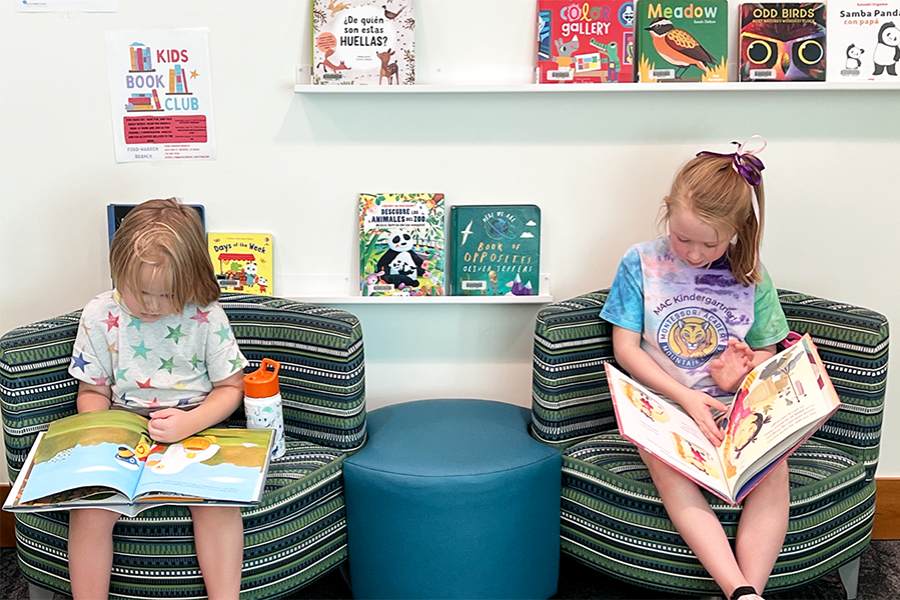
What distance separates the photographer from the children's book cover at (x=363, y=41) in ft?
7.12

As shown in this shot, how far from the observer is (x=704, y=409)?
1.94m

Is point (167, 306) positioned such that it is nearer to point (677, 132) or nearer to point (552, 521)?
point (552, 521)

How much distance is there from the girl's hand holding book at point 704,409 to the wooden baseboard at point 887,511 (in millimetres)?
775

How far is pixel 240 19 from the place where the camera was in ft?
7.22

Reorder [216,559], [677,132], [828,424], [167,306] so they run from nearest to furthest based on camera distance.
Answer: [216,559] → [167,306] → [828,424] → [677,132]

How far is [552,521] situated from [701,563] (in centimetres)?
33

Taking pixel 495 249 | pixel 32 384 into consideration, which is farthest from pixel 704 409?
pixel 32 384

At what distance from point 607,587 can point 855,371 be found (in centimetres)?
78

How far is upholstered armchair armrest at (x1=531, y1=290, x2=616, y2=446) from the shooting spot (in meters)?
2.04

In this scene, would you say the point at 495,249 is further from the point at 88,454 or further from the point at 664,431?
the point at 88,454

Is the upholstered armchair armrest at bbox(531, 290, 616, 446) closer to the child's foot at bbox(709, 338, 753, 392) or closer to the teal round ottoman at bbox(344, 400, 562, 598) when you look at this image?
the teal round ottoman at bbox(344, 400, 562, 598)

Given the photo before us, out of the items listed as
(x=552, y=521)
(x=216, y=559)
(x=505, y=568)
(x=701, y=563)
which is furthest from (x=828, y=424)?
(x=216, y=559)

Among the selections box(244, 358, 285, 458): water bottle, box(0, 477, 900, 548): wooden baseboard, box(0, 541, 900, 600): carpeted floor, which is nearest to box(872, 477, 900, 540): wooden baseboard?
box(0, 477, 900, 548): wooden baseboard

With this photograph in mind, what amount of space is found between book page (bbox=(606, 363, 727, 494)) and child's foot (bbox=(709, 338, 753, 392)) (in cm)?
15
